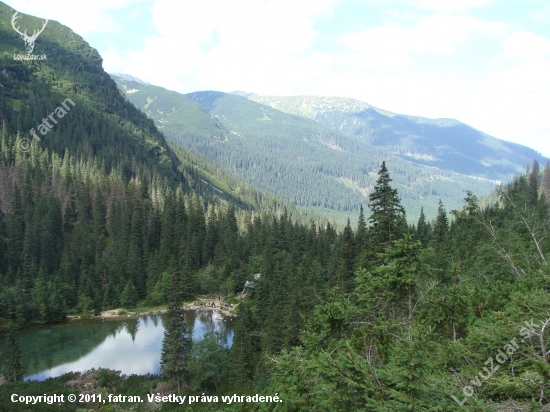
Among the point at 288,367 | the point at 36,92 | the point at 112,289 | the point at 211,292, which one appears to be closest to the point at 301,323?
the point at 288,367

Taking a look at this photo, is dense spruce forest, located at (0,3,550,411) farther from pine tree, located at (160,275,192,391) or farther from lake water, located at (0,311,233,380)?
lake water, located at (0,311,233,380)

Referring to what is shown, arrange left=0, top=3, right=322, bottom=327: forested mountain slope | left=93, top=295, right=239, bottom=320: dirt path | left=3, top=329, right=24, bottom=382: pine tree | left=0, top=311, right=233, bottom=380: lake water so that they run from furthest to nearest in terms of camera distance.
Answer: left=0, top=3, right=322, bottom=327: forested mountain slope < left=93, top=295, right=239, bottom=320: dirt path < left=0, top=311, right=233, bottom=380: lake water < left=3, top=329, right=24, bottom=382: pine tree

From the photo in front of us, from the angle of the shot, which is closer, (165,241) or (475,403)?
(475,403)

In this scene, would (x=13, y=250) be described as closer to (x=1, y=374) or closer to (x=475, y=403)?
(x=1, y=374)

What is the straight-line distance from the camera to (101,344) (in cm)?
6700

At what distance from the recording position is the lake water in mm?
56938

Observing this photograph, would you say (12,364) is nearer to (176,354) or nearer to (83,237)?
(176,354)

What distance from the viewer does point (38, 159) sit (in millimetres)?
Answer: 125562

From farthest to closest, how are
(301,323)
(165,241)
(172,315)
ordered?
(165,241), (172,315), (301,323)

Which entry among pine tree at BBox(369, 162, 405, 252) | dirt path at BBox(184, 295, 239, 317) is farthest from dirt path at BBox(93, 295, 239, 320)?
pine tree at BBox(369, 162, 405, 252)

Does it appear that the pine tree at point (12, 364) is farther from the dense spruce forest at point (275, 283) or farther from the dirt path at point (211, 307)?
the dirt path at point (211, 307)

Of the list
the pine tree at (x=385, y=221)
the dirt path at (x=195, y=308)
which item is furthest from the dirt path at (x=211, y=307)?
the pine tree at (x=385, y=221)

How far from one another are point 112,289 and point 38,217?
103 feet

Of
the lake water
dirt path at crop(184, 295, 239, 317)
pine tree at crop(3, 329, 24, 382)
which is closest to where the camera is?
pine tree at crop(3, 329, 24, 382)
